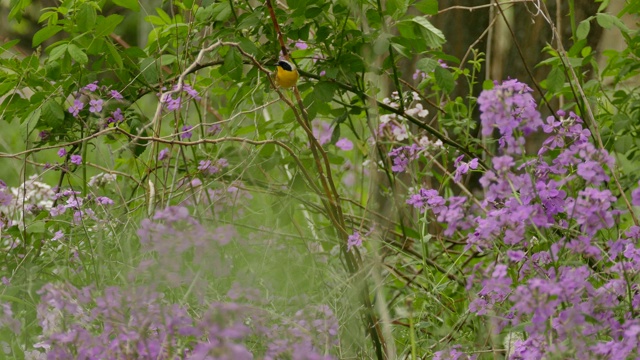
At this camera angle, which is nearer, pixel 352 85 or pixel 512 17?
pixel 352 85

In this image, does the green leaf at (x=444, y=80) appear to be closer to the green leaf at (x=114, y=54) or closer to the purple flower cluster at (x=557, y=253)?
the purple flower cluster at (x=557, y=253)

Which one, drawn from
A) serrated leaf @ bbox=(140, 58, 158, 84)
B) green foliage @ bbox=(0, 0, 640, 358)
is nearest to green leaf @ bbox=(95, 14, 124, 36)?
green foliage @ bbox=(0, 0, 640, 358)

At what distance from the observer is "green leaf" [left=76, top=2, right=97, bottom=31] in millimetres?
2248

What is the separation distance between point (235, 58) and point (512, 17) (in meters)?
2.03

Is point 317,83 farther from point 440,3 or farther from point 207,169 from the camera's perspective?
point 440,3

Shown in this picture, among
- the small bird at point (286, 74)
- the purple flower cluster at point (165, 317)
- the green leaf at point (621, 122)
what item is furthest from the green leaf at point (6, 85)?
the green leaf at point (621, 122)

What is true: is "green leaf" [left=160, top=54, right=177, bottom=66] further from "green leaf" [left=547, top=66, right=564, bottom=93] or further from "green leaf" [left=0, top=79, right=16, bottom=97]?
"green leaf" [left=547, top=66, right=564, bottom=93]

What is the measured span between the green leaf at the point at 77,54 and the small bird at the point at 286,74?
0.48 meters

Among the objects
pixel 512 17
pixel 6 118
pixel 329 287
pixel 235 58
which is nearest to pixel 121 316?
pixel 329 287

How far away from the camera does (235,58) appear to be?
222cm

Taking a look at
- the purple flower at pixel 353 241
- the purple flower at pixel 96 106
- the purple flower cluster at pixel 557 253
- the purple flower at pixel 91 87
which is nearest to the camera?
the purple flower cluster at pixel 557 253

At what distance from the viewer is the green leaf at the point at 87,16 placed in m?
2.25

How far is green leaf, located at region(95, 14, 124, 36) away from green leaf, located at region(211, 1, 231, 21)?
239mm

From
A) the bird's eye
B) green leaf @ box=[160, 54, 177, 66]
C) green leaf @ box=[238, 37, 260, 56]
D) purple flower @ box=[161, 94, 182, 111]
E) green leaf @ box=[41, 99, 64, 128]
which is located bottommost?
green leaf @ box=[41, 99, 64, 128]
